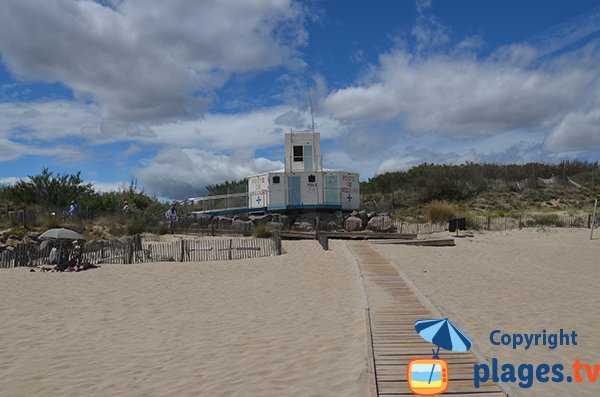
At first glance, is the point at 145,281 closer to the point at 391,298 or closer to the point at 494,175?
the point at 391,298

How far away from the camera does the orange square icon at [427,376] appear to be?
4.90 metres

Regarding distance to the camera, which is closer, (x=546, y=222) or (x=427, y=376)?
(x=427, y=376)

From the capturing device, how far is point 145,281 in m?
14.3

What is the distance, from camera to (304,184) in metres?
29.3

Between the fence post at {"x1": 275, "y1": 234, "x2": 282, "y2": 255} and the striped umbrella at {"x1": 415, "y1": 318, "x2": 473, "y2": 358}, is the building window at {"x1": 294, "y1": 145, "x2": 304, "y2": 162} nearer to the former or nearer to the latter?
the fence post at {"x1": 275, "y1": 234, "x2": 282, "y2": 255}

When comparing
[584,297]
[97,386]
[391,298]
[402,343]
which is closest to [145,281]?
[391,298]

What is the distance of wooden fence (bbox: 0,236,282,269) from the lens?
17.4m

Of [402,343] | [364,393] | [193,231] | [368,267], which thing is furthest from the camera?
[193,231]

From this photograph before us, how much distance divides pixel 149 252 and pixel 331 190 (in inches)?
528

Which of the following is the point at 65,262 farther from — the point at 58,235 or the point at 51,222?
the point at 51,222

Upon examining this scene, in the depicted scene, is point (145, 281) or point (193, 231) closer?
point (145, 281)

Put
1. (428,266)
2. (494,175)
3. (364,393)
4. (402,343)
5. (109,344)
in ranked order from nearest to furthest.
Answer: (364,393) < (402,343) < (109,344) < (428,266) < (494,175)

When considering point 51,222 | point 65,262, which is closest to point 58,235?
point 65,262

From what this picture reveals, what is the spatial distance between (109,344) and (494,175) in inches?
1992
